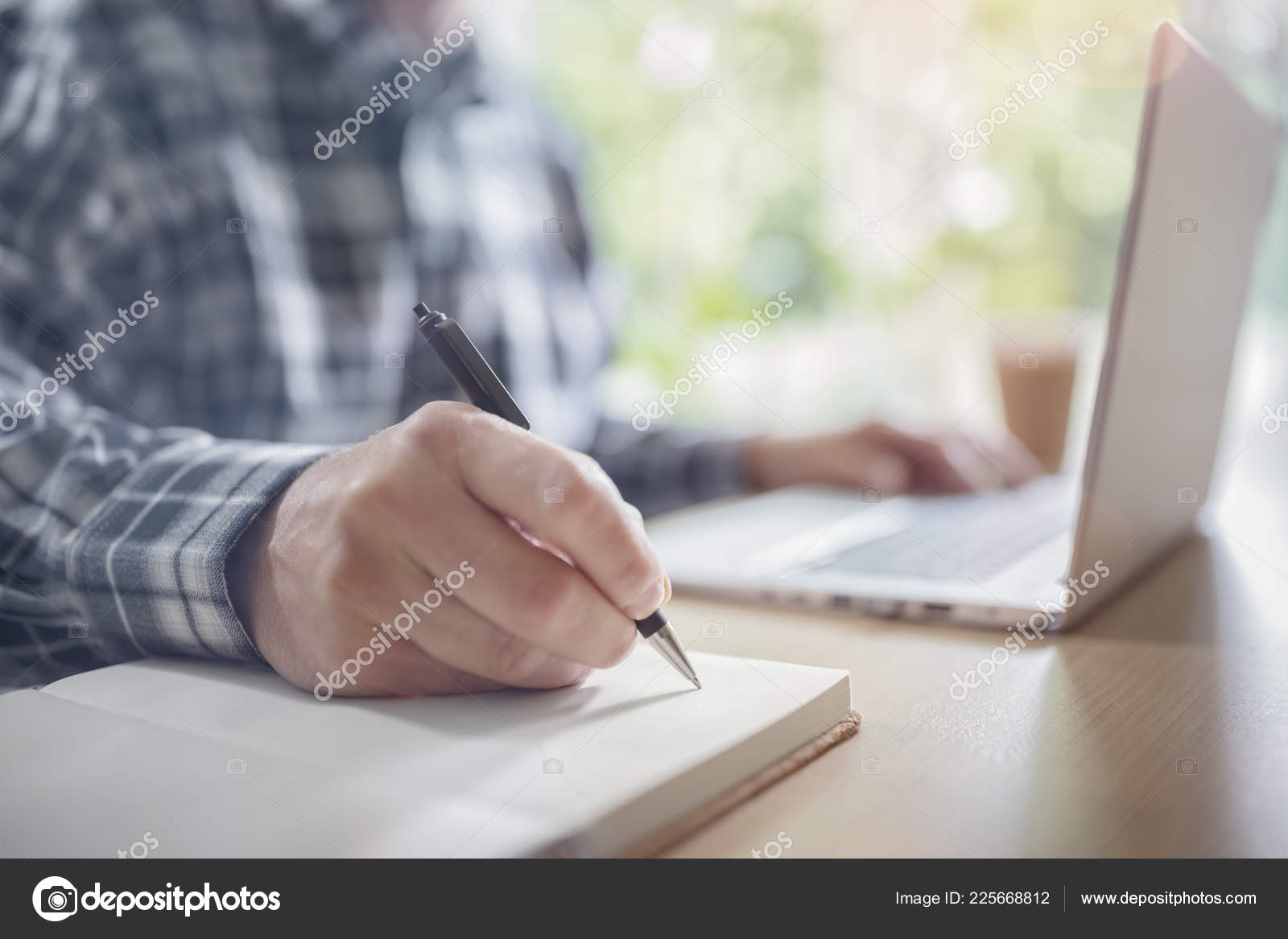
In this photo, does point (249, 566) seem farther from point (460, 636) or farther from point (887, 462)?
point (887, 462)

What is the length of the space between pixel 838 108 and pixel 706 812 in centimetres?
376

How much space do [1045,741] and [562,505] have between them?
0.23m

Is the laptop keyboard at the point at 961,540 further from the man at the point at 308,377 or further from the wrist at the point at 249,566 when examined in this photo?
the wrist at the point at 249,566

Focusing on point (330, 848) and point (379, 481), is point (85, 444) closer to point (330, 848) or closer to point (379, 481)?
point (379, 481)

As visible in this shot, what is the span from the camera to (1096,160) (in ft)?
9.52

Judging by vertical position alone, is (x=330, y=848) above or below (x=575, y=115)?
below

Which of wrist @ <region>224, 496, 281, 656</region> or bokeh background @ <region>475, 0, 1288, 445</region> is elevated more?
bokeh background @ <region>475, 0, 1288, 445</region>

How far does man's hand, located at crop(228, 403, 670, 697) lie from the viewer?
395mm

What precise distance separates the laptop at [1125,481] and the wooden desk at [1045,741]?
0.11ft

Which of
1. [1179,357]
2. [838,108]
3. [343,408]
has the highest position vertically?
[838,108]

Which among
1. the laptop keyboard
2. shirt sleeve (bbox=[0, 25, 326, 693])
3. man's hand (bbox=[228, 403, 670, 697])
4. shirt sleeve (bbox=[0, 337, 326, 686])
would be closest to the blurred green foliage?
the laptop keyboard

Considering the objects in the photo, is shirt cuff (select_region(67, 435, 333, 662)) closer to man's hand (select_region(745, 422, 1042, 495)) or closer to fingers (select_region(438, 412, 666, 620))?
fingers (select_region(438, 412, 666, 620))

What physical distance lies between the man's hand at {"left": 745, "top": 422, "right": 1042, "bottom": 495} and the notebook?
0.67m

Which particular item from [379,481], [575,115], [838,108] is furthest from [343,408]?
[838,108]
